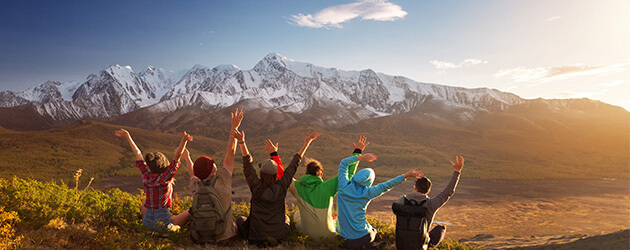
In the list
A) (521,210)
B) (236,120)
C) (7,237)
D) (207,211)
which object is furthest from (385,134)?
(7,237)

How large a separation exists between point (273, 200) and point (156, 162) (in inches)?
68.0

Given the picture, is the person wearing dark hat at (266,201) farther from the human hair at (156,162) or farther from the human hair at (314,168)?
the human hair at (156,162)

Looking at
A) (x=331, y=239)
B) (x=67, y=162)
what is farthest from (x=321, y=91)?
(x=331, y=239)

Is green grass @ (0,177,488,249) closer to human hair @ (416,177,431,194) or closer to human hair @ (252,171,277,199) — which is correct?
human hair @ (252,171,277,199)

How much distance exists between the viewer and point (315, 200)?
5.34m

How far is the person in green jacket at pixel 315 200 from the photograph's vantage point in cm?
530

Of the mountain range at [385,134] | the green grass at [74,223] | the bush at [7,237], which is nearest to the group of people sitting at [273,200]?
the green grass at [74,223]

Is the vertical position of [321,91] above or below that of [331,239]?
above

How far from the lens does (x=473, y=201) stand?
25.5 m

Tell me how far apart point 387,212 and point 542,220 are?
9118 millimetres

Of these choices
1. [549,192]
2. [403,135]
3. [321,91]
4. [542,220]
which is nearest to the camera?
[542,220]

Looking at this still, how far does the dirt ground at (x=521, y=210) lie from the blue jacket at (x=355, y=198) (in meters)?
7.58

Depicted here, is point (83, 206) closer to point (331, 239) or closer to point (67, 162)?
point (331, 239)

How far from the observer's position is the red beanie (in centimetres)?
454
